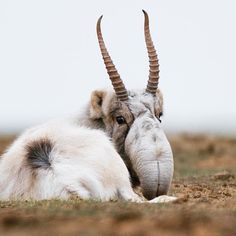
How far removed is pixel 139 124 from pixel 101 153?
4.59 ft

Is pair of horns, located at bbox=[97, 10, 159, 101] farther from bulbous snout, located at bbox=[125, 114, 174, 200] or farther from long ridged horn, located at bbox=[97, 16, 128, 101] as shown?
bulbous snout, located at bbox=[125, 114, 174, 200]

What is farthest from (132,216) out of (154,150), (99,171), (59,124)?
(59,124)

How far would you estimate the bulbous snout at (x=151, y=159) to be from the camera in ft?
32.5

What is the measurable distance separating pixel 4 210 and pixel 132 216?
204cm

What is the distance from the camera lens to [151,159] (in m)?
9.89

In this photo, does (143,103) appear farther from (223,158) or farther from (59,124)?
(223,158)

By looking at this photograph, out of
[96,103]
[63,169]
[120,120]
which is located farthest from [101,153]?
[96,103]

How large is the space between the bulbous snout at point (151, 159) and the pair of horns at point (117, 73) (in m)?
0.72

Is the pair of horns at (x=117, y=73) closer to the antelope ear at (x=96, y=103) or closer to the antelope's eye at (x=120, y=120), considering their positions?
the antelope's eye at (x=120, y=120)

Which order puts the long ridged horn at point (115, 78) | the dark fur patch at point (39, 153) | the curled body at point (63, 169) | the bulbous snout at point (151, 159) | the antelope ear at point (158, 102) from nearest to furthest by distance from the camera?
the curled body at point (63, 169)
the dark fur patch at point (39, 153)
the bulbous snout at point (151, 159)
the long ridged horn at point (115, 78)
the antelope ear at point (158, 102)

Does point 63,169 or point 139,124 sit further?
point 139,124

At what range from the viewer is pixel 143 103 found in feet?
35.0

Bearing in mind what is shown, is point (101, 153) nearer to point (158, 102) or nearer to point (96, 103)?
point (96, 103)

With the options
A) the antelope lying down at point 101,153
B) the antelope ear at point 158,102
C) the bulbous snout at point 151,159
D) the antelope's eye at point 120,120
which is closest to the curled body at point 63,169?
the antelope lying down at point 101,153
